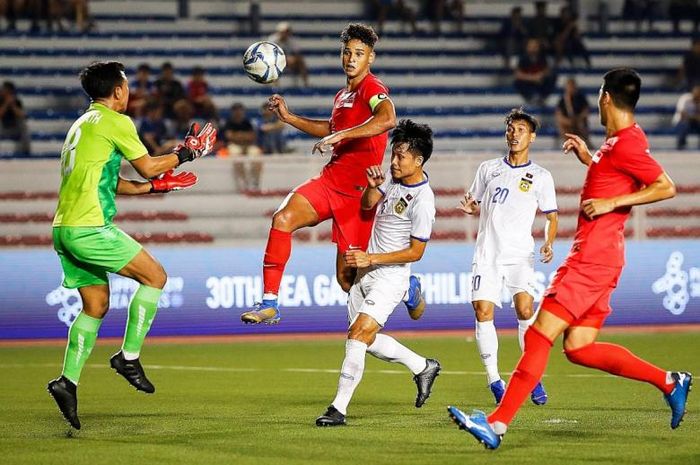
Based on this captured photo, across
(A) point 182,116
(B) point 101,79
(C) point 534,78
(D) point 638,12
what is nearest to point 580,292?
(B) point 101,79

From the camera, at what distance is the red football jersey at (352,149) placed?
10.1m

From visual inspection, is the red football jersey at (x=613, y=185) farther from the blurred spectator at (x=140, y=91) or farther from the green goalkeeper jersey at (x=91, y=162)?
the blurred spectator at (x=140, y=91)

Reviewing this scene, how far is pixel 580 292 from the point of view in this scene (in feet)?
25.6

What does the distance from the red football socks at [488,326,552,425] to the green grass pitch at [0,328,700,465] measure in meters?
0.27

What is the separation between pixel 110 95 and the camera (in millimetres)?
9172

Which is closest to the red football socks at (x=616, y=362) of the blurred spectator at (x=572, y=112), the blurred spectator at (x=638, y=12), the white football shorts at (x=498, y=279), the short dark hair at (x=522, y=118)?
the white football shorts at (x=498, y=279)

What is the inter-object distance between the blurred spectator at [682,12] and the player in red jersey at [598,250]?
2157 centimetres

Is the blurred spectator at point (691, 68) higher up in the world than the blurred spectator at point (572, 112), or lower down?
higher up

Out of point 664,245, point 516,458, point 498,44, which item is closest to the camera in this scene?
point 516,458

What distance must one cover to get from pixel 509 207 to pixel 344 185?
1456mm

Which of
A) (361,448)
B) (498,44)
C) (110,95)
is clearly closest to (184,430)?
(361,448)

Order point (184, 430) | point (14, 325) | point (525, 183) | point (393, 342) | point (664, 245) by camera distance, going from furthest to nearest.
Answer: point (664, 245), point (14, 325), point (525, 183), point (393, 342), point (184, 430)

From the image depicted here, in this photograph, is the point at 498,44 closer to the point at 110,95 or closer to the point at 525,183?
the point at 525,183

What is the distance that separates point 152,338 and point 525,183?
792cm
